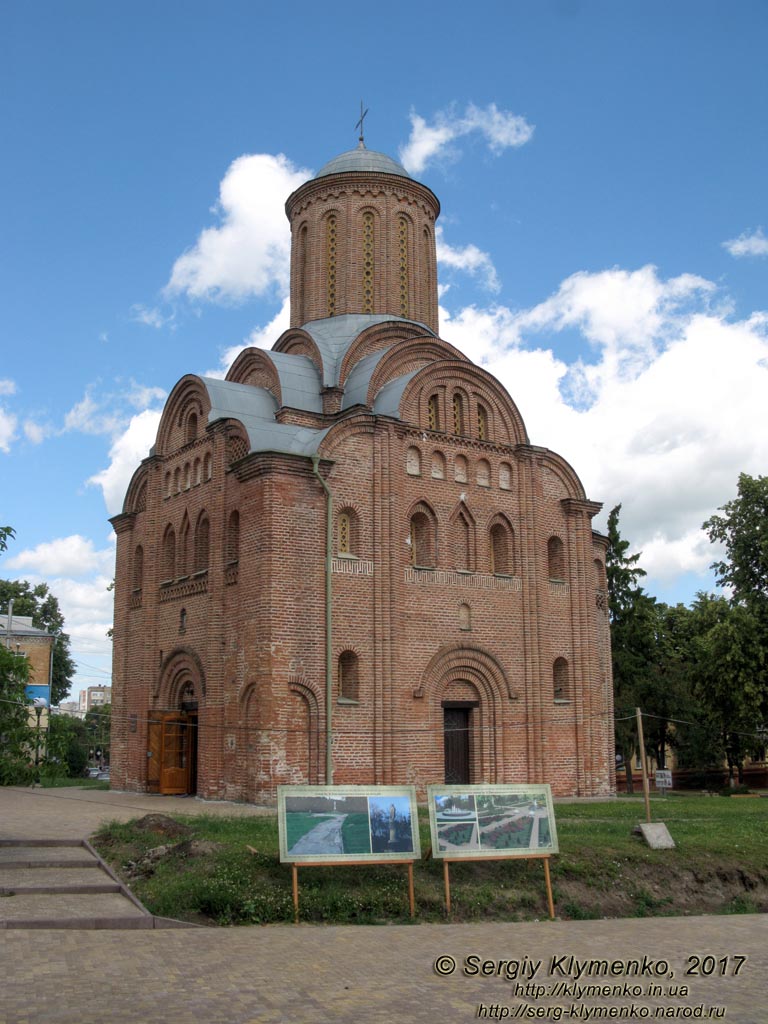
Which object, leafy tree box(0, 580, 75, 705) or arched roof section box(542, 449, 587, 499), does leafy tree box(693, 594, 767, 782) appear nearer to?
arched roof section box(542, 449, 587, 499)

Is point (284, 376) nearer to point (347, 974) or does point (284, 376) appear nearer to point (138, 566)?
point (138, 566)

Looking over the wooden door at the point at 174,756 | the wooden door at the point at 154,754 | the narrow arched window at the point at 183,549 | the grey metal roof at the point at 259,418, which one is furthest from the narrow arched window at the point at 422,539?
the wooden door at the point at 154,754

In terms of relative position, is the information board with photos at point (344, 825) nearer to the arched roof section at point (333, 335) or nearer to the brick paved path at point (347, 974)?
the brick paved path at point (347, 974)

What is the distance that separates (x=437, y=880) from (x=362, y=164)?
20.4 metres

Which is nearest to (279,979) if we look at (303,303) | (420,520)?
(420,520)

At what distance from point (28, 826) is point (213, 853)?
5.43 metres

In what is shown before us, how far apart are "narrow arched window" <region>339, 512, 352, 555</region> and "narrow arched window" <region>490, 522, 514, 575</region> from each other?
3.87 m

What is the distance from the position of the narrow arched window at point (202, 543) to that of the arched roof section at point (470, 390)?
5014 mm

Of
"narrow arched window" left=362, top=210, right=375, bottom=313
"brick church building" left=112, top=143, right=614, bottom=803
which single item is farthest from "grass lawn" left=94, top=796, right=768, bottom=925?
"narrow arched window" left=362, top=210, right=375, bottom=313

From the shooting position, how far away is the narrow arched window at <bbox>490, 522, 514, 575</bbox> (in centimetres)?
2297

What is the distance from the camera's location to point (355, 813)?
1086cm

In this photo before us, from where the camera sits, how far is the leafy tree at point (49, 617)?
48.6m

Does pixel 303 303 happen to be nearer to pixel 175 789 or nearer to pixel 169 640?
pixel 169 640

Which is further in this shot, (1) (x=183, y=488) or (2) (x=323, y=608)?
(1) (x=183, y=488)
